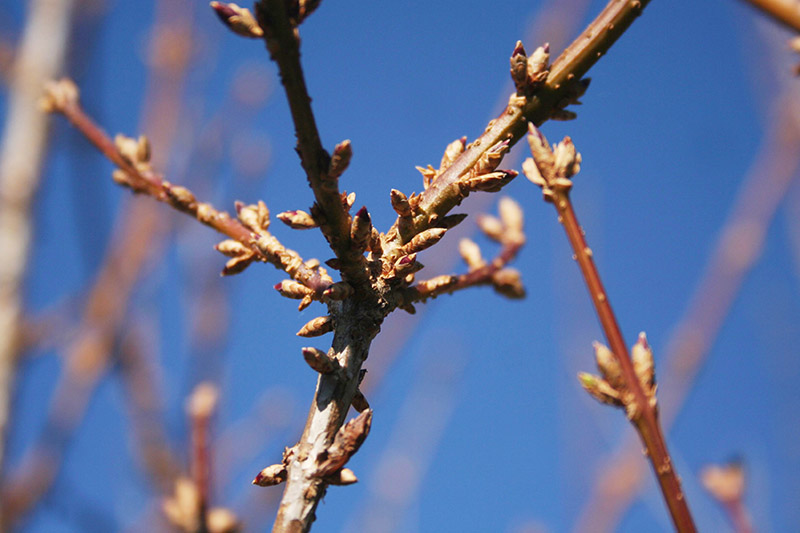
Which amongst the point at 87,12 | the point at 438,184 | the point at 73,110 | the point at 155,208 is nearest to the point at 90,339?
the point at 155,208

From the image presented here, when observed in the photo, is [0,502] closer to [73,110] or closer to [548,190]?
[73,110]

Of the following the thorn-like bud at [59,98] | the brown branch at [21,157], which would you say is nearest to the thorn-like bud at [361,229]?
the thorn-like bud at [59,98]

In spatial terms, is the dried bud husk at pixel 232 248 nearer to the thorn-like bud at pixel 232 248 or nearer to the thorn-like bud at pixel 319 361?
the thorn-like bud at pixel 232 248

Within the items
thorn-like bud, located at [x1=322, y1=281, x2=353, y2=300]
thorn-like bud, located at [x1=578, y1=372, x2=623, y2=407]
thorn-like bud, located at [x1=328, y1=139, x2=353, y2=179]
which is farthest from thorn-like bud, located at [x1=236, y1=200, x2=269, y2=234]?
thorn-like bud, located at [x1=578, y1=372, x2=623, y2=407]

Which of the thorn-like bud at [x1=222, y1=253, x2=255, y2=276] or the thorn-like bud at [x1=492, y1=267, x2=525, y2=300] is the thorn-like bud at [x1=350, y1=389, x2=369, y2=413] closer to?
the thorn-like bud at [x1=222, y1=253, x2=255, y2=276]

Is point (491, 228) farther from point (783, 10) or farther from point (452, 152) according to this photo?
point (783, 10)

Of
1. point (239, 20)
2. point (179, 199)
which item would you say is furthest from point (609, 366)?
point (179, 199)
